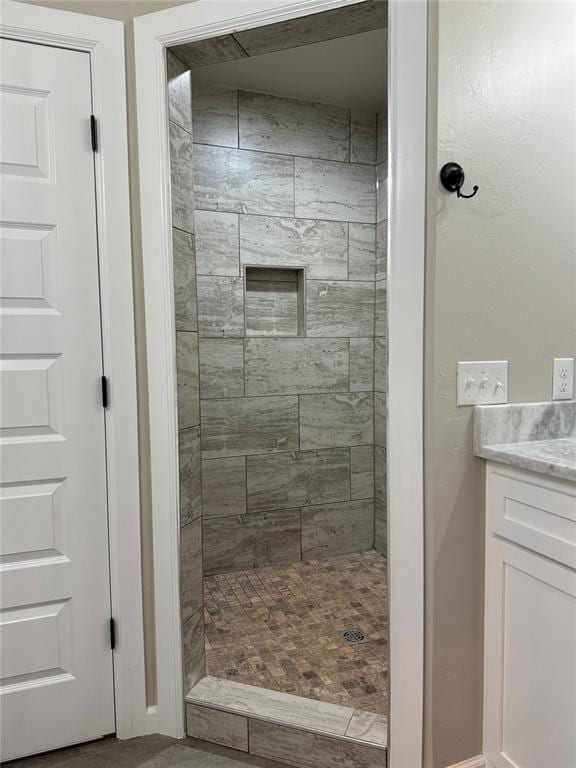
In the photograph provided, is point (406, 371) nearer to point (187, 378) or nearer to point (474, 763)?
point (187, 378)

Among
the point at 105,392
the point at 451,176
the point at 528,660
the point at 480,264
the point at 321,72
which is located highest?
the point at 321,72

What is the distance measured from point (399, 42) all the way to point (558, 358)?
3.22ft

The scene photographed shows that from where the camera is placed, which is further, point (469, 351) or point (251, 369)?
point (251, 369)

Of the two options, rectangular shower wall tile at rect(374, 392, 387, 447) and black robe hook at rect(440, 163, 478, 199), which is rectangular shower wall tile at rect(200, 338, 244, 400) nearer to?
rectangular shower wall tile at rect(374, 392, 387, 447)

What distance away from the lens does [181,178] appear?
1.74m

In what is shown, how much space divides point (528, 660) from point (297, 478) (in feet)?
5.92

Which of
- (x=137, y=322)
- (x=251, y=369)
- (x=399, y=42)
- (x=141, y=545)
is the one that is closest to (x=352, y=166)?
(x=251, y=369)

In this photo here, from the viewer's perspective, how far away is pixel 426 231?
1.41 meters

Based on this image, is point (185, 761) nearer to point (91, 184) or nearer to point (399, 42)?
point (91, 184)

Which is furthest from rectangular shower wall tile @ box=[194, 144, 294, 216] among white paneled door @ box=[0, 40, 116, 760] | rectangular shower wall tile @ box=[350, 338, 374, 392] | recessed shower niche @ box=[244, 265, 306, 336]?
white paneled door @ box=[0, 40, 116, 760]

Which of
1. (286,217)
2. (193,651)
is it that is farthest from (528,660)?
(286,217)

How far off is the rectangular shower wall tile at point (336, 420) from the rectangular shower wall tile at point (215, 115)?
149cm

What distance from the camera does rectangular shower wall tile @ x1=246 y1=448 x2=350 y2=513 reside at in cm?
301

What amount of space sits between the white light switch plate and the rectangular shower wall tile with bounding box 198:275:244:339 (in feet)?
5.41
